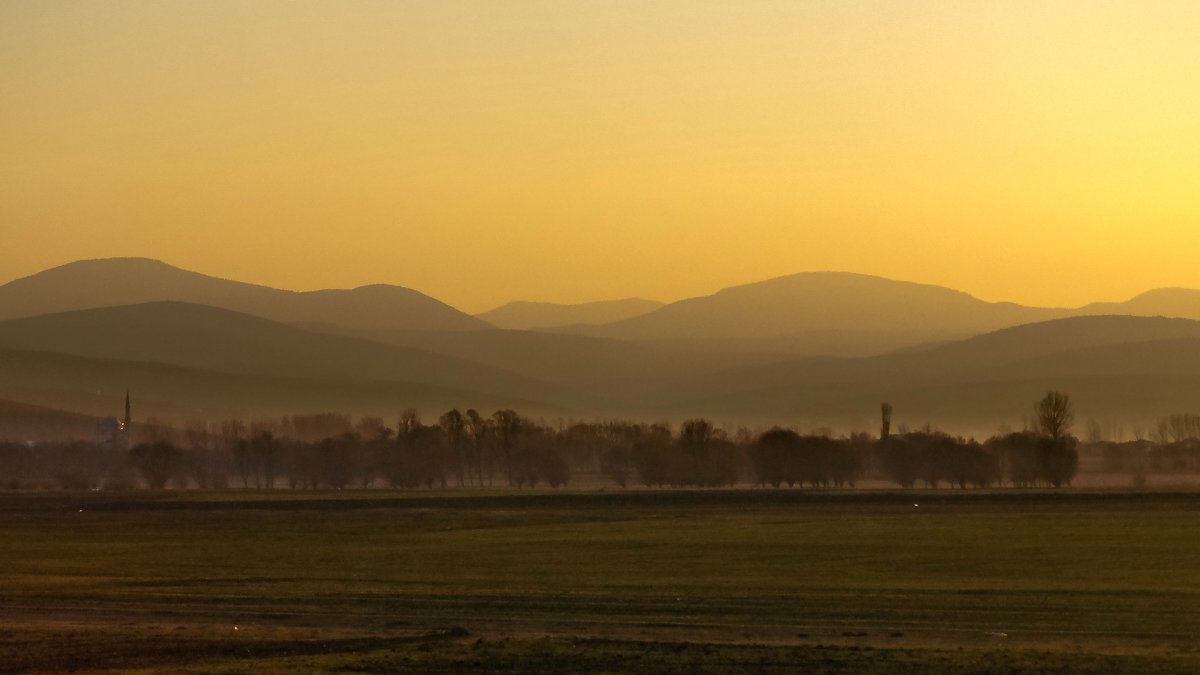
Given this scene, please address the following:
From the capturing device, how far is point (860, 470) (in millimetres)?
147875

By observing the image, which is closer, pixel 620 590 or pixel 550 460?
pixel 620 590

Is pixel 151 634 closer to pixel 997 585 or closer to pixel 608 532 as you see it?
pixel 997 585

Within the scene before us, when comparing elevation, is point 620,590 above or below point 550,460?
below

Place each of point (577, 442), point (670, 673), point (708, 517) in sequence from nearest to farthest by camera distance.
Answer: point (670, 673), point (708, 517), point (577, 442)

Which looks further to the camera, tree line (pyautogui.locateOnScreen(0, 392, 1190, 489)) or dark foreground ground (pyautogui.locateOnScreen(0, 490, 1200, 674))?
tree line (pyautogui.locateOnScreen(0, 392, 1190, 489))

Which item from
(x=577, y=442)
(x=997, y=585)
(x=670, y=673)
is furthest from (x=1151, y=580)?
(x=577, y=442)

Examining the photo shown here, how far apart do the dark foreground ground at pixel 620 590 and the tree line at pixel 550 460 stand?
44280 mm

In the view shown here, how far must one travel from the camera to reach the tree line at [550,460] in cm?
13700

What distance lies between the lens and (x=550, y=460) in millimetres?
153625

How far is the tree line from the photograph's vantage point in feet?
449

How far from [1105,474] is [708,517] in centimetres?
9805

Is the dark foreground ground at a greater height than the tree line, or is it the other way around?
the tree line

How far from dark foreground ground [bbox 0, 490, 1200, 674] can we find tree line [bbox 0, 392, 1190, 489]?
145ft

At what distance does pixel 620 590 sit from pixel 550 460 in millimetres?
102842
